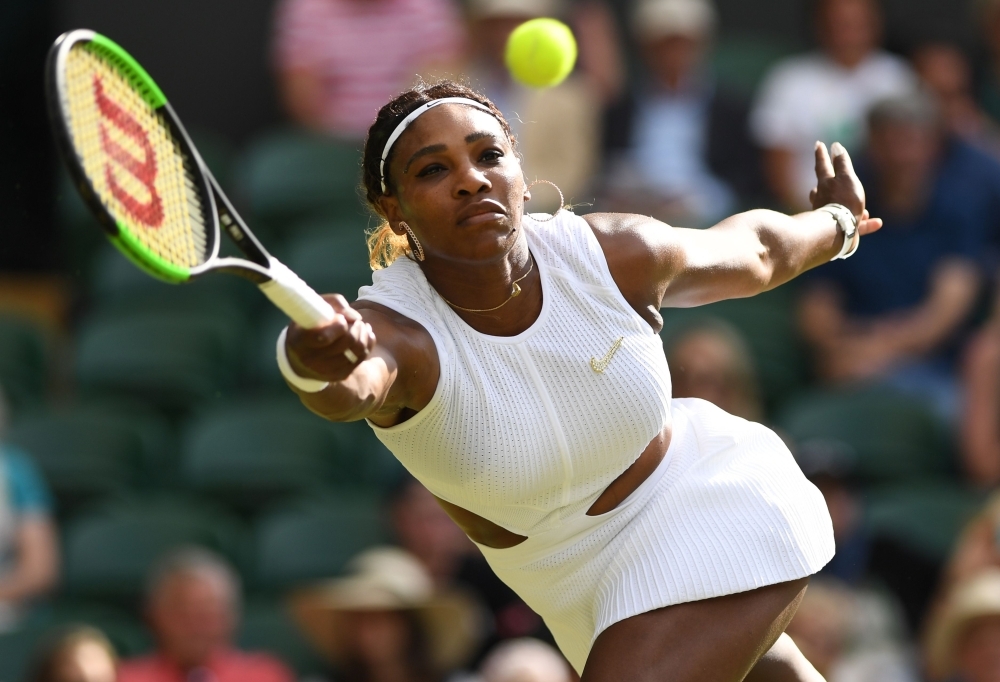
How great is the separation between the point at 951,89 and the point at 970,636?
3.17 m

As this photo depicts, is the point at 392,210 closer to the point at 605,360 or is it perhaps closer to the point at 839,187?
the point at 605,360

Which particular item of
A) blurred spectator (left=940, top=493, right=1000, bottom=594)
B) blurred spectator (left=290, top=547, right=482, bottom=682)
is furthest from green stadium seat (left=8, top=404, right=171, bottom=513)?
blurred spectator (left=940, top=493, right=1000, bottom=594)

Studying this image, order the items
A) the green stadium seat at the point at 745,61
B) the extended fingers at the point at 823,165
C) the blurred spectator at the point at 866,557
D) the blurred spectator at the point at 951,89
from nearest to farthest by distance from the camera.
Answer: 1. the extended fingers at the point at 823,165
2. the blurred spectator at the point at 866,557
3. the blurred spectator at the point at 951,89
4. the green stadium seat at the point at 745,61

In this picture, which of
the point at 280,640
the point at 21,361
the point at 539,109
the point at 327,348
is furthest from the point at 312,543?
the point at 327,348

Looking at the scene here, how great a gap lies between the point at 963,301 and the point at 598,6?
109 inches

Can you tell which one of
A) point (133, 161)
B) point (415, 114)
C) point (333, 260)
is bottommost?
point (333, 260)

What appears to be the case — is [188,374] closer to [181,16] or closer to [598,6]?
[181,16]

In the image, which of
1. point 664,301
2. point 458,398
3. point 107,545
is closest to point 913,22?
point 107,545

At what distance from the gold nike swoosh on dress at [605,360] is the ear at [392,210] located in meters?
0.46

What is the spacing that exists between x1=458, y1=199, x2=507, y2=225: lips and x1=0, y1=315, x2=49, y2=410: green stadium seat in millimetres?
4353

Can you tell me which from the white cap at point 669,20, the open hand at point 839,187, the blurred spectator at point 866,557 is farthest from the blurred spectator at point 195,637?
the white cap at point 669,20

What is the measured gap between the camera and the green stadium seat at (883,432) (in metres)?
5.98

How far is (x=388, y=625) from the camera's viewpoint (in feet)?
17.4

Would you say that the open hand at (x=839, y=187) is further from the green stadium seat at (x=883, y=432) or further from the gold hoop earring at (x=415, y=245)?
the green stadium seat at (x=883, y=432)
